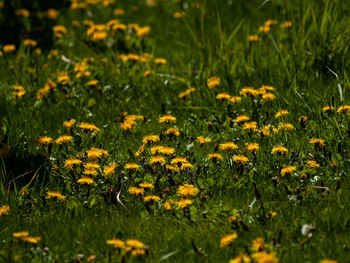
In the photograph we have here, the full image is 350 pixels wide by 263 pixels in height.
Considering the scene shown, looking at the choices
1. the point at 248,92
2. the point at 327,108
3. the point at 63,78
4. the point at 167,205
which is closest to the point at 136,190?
the point at 167,205

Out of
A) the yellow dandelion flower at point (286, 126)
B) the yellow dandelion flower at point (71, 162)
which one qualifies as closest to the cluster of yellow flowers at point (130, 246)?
the yellow dandelion flower at point (71, 162)

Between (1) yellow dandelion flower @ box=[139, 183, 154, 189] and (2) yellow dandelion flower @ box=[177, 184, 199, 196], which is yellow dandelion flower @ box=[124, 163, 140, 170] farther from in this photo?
(2) yellow dandelion flower @ box=[177, 184, 199, 196]

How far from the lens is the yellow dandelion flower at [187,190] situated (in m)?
2.91

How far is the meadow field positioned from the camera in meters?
2.68

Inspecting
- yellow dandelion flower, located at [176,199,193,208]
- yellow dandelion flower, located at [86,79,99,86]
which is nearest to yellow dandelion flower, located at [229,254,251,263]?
yellow dandelion flower, located at [176,199,193,208]

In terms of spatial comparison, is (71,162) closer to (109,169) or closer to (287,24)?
(109,169)

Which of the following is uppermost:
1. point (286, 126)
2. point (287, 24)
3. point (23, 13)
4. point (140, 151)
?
point (287, 24)

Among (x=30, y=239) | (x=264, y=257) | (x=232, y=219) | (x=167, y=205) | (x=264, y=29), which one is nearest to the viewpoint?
(x=264, y=257)

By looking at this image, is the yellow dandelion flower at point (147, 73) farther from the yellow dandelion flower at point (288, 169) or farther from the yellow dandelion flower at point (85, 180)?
the yellow dandelion flower at point (288, 169)

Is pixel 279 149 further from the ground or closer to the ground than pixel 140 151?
further from the ground

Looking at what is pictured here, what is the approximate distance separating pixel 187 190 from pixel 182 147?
2.43 feet

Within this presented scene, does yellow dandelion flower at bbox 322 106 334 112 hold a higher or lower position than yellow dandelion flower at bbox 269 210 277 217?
higher

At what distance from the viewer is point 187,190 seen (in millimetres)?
2930

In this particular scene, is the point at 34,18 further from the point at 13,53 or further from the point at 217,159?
the point at 217,159
